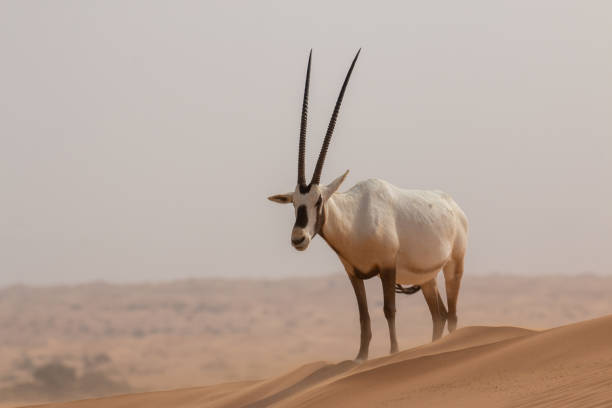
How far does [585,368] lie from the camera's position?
23.7 feet

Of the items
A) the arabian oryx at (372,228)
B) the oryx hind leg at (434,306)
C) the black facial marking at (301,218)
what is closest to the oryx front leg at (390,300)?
the arabian oryx at (372,228)

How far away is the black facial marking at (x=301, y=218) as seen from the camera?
9805mm

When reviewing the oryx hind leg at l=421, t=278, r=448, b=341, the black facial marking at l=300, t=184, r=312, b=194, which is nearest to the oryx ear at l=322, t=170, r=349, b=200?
the black facial marking at l=300, t=184, r=312, b=194

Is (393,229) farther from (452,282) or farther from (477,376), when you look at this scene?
(477,376)

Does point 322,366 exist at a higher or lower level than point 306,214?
lower

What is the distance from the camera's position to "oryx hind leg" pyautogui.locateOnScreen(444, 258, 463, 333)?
12.9 meters

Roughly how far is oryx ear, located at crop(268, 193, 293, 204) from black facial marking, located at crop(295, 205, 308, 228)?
0.93ft

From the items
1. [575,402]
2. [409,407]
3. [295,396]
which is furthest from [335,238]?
[575,402]

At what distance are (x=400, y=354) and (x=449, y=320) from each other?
3.10 m

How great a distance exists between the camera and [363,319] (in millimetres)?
10562

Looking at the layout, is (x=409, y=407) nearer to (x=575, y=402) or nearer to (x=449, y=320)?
(x=575, y=402)

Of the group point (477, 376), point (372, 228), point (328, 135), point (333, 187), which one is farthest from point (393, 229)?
point (477, 376)

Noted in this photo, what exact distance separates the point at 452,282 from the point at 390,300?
2576mm

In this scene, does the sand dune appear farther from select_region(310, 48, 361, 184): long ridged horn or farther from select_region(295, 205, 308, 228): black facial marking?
select_region(310, 48, 361, 184): long ridged horn
